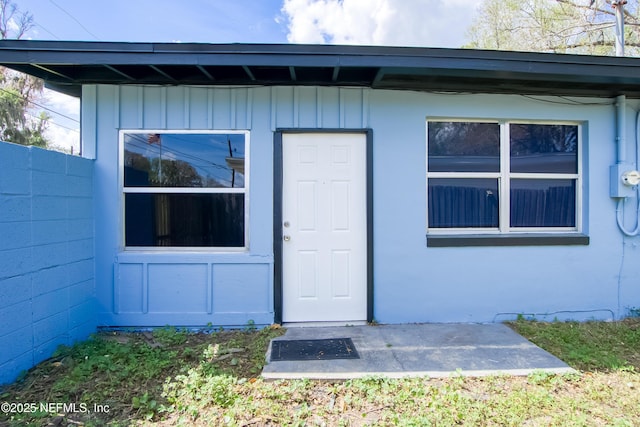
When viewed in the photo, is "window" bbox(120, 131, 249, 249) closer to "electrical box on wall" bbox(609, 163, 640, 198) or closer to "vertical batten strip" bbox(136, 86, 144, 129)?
"vertical batten strip" bbox(136, 86, 144, 129)

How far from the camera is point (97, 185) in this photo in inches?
146

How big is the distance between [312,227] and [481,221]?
2.05 metres

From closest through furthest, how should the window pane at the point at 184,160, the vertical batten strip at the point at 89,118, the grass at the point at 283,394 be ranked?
the grass at the point at 283,394 → the vertical batten strip at the point at 89,118 → the window pane at the point at 184,160

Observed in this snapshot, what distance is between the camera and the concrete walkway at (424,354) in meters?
2.76

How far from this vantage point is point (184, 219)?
3.82 metres

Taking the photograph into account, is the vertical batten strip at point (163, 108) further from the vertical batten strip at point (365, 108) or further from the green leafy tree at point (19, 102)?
the green leafy tree at point (19, 102)

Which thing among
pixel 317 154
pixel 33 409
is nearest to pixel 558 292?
pixel 317 154

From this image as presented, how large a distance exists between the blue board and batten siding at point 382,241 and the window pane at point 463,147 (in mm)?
165

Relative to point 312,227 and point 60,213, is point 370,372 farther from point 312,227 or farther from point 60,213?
point 60,213

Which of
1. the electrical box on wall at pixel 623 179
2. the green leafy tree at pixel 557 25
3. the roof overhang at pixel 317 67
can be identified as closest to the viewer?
the roof overhang at pixel 317 67

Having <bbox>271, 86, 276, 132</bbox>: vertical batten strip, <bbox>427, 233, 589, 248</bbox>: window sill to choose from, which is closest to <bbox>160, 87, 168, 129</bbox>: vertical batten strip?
<bbox>271, 86, 276, 132</bbox>: vertical batten strip

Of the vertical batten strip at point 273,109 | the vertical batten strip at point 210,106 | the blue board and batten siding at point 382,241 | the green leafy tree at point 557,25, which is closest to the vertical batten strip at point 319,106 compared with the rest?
the blue board and batten siding at point 382,241

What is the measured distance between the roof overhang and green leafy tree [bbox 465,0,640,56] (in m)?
6.75

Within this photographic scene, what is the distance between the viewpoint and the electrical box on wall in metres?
3.90
